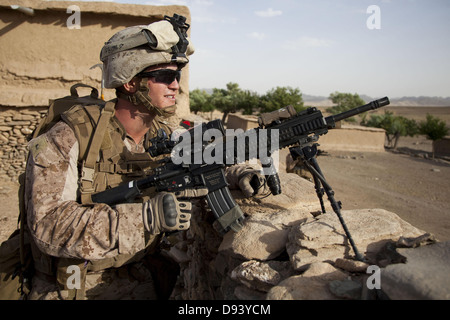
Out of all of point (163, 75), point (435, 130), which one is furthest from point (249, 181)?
point (435, 130)

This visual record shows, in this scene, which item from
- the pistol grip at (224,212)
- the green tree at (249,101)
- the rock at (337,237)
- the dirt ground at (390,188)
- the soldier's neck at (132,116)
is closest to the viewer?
the rock at (337,237)

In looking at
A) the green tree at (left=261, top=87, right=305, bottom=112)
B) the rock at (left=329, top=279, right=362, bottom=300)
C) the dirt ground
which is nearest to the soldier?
the rock at (left=329, top=279, right=362, bottom=300)

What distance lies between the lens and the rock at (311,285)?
1392 mm

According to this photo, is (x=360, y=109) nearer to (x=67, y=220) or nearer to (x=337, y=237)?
(x=337, y=237)

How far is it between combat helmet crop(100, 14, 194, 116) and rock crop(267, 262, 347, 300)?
1610mm

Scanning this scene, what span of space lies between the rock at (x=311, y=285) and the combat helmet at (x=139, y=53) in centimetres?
161

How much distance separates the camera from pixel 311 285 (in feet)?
4.80

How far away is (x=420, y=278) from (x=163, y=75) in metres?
2.08

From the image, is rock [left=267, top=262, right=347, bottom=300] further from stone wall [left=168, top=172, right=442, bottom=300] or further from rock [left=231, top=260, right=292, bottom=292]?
rock [left=231, top=260, right=292, bottom=292]

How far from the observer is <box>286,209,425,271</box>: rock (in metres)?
1.80
